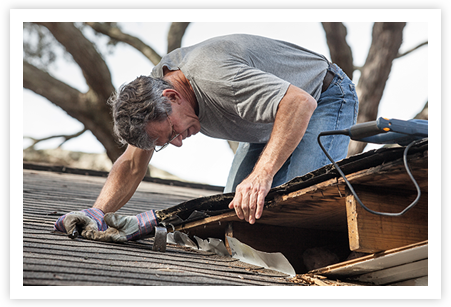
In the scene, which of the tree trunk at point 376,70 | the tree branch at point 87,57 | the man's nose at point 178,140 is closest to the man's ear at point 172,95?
the man's nose at point 178,140

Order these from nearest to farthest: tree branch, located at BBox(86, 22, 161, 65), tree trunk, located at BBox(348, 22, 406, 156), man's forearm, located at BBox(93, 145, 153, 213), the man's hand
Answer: the man's hand, man's forearm, located at BBox(93, 145, 153, 213), tree trunk, located at BBox(348, 22, 406, 156), tree branch, located at BBox(86, 22, 161, 65)

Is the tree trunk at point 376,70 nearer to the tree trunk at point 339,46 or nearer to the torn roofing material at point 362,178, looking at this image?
the tree trunk at point 339,46

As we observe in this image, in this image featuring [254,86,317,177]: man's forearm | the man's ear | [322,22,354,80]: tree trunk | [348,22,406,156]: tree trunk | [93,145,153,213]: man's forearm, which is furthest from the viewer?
[322,22,354,80]: tree trunk

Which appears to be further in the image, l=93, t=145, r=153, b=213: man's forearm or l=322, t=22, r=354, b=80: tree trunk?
l=322, t=22, r=354, b=80: tree trunk

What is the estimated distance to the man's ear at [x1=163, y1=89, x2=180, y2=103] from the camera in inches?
91.7

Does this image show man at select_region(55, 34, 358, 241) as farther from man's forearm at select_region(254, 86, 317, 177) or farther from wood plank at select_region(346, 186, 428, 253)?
wood plank at select_region(346, 186, 428, 253)

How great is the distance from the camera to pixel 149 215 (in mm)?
2311

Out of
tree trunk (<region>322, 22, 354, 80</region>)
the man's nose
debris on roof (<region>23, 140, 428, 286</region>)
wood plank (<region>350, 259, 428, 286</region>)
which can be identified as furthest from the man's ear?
tree trunk (<region>322, 22, 354, 80</region>)

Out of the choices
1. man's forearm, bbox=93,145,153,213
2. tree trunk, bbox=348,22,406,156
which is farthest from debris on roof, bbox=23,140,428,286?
tree trunk, bbox=348,22,406,156

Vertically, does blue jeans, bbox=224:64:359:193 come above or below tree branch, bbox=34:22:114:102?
below

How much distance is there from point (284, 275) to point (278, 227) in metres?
0.33

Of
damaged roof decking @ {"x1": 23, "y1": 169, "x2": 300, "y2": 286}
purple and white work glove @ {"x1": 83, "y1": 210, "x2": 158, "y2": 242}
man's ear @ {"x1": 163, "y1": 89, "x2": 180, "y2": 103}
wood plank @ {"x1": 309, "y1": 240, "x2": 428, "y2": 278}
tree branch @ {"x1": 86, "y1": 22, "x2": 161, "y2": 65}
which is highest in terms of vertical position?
tree branch @ {"x1": 86, "y1": 22, "x2": 161, "y2": 65}

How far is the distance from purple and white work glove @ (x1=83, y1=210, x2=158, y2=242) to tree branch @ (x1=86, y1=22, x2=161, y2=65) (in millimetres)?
7719

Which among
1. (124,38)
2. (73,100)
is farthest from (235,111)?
(124,38)
